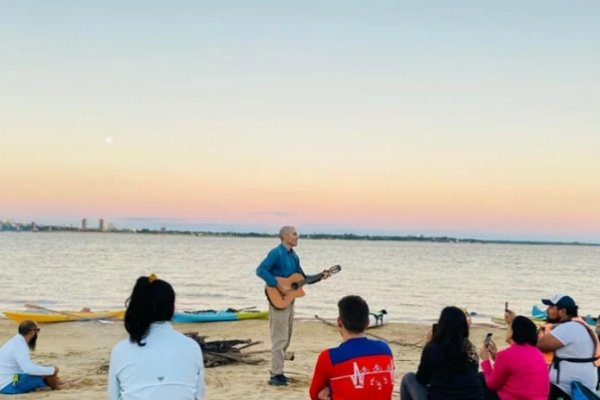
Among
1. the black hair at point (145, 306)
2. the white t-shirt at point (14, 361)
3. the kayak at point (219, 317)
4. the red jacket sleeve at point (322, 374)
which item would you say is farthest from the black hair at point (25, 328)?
the kayak at point (219, 317)

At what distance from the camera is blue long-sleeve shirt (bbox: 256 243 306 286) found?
9.10 m

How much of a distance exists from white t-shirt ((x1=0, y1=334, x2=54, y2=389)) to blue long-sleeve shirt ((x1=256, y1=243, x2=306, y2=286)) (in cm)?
322

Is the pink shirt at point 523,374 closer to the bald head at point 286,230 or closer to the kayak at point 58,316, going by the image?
the bald head at point 286,230

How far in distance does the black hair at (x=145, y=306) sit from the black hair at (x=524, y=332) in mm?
3247

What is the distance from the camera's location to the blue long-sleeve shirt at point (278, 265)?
29.9 ft

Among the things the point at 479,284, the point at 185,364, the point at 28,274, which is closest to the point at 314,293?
the point at 479,284

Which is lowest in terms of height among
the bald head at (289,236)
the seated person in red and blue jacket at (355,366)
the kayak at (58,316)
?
the kayak at (58,316)

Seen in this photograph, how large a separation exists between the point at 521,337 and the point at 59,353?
10370 millimetres

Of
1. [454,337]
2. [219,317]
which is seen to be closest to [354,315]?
[454,337]

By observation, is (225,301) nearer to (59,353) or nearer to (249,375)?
(59,353)

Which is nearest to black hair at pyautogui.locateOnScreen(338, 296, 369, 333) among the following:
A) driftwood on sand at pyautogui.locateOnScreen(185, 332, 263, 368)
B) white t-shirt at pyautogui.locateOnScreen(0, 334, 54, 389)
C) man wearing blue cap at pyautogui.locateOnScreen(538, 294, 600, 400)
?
man wearing blue cap at pyautogui.locateOnScreen(538, 294, 600, 400)

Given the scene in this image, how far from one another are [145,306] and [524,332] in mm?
3411

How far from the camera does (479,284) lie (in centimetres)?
5056

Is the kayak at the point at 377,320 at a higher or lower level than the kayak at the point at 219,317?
higher
